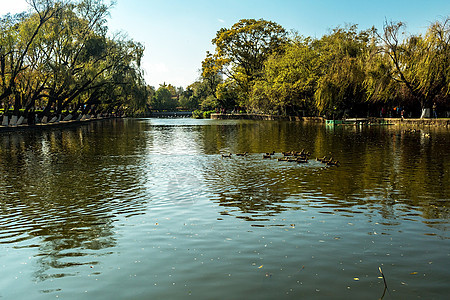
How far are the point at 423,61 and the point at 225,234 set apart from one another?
131 ft

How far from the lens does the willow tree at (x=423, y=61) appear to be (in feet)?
132

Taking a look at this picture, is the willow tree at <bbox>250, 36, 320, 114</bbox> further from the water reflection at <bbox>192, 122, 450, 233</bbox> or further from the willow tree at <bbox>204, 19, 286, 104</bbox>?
the water reflection at <bbox>192, 122, 450, 233</bbox>

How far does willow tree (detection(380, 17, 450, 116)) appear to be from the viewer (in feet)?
132

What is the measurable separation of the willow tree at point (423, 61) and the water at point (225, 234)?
30.2m

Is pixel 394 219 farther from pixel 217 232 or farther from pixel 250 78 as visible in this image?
pixel 250 78

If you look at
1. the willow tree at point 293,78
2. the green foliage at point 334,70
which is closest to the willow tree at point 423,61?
the green foliage at point 334,70

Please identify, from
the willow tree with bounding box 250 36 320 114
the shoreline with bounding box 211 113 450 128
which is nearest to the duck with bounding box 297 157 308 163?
the shoreline with bounding box 211 113 450 128

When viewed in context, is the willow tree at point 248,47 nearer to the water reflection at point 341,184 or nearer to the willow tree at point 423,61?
the willow tree at point 423,61

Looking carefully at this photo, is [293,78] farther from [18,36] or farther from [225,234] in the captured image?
[225,234]

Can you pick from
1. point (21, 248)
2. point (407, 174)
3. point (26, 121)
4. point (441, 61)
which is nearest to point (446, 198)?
point (407, 174)

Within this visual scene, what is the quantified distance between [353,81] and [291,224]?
1796 inches

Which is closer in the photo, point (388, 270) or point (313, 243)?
point (388, 270)

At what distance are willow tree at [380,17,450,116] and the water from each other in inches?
1189

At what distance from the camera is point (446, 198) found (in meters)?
10.0
